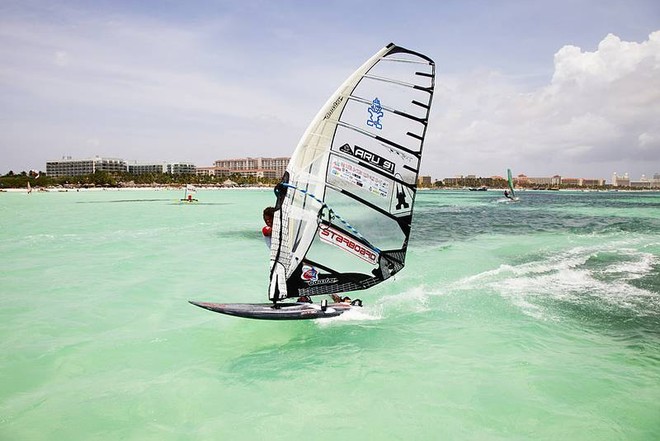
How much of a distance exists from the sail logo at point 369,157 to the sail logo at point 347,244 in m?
1.30

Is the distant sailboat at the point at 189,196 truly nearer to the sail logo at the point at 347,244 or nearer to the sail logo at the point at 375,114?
the sail logo at the point at 347,244

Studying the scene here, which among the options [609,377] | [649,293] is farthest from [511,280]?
[609,377]

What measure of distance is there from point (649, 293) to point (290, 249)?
1021cm

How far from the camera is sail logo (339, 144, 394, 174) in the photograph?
6793 millimetres

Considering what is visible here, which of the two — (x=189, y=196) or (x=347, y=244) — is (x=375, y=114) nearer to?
(x=347, y=244)

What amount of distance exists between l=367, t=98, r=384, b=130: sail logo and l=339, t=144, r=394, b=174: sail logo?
43 cm

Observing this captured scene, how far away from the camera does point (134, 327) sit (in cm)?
901

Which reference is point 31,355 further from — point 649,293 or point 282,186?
point 649,293

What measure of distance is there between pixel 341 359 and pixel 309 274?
1.55 meters

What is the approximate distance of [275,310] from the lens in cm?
726

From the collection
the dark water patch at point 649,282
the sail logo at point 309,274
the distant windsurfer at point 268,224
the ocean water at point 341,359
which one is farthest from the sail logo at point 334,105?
the dark water patch at point 649,282

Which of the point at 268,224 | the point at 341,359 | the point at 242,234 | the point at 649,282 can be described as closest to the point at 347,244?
the point at 268,224

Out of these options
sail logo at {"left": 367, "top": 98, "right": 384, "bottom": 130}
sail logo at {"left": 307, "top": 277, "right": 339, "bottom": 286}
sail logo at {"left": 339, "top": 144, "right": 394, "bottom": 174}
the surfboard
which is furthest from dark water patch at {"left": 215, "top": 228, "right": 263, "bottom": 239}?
sail logo at {"left": 367, "top": 98, "right": 384, "bottom": 130}

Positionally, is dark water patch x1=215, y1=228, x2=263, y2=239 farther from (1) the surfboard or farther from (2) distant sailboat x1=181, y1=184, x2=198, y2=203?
(2) distant sailboat x1=181, y1=184, x2=198, y2=203
